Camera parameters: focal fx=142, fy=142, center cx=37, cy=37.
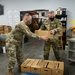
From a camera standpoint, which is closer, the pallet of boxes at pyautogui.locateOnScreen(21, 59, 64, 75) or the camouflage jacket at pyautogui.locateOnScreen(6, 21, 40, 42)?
the pallet of boxes at pyautogui.locateOnScreen(21, 59, 64, 75)

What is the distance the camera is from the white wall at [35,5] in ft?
21.4

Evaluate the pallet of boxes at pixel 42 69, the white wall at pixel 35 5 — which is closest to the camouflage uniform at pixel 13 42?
the pallet of boxes at pixel 42 69

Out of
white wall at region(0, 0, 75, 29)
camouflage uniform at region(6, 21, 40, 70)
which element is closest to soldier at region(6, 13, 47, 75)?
camouflage uniform at region(6, 21, 40, 70)

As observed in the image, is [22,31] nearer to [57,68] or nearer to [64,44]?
[57,68]

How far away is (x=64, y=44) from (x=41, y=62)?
11.4 ft

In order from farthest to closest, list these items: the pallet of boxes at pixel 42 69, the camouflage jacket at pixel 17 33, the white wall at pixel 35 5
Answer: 1. the white wall at pixel 35 5
2. the camouflage jacket at pixel 17 33
3. the pallet of boxes at pixel 42 69

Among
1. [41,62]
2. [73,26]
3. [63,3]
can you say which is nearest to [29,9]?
[63,3]

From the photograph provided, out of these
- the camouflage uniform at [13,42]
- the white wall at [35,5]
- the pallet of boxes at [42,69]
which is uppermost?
the white wall at [35,5]

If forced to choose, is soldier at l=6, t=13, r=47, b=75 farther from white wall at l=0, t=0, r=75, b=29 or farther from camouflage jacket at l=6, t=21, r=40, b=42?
white wall at l=0, t=0, r=75, b=29

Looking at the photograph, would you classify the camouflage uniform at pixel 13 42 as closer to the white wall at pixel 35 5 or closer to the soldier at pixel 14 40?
the soldier at pixel 14 40

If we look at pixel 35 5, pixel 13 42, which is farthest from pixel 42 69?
pixel 35 5

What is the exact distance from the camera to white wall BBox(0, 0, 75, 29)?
6.52 m

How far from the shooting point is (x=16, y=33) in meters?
3.15

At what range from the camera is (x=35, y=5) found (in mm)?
7027
